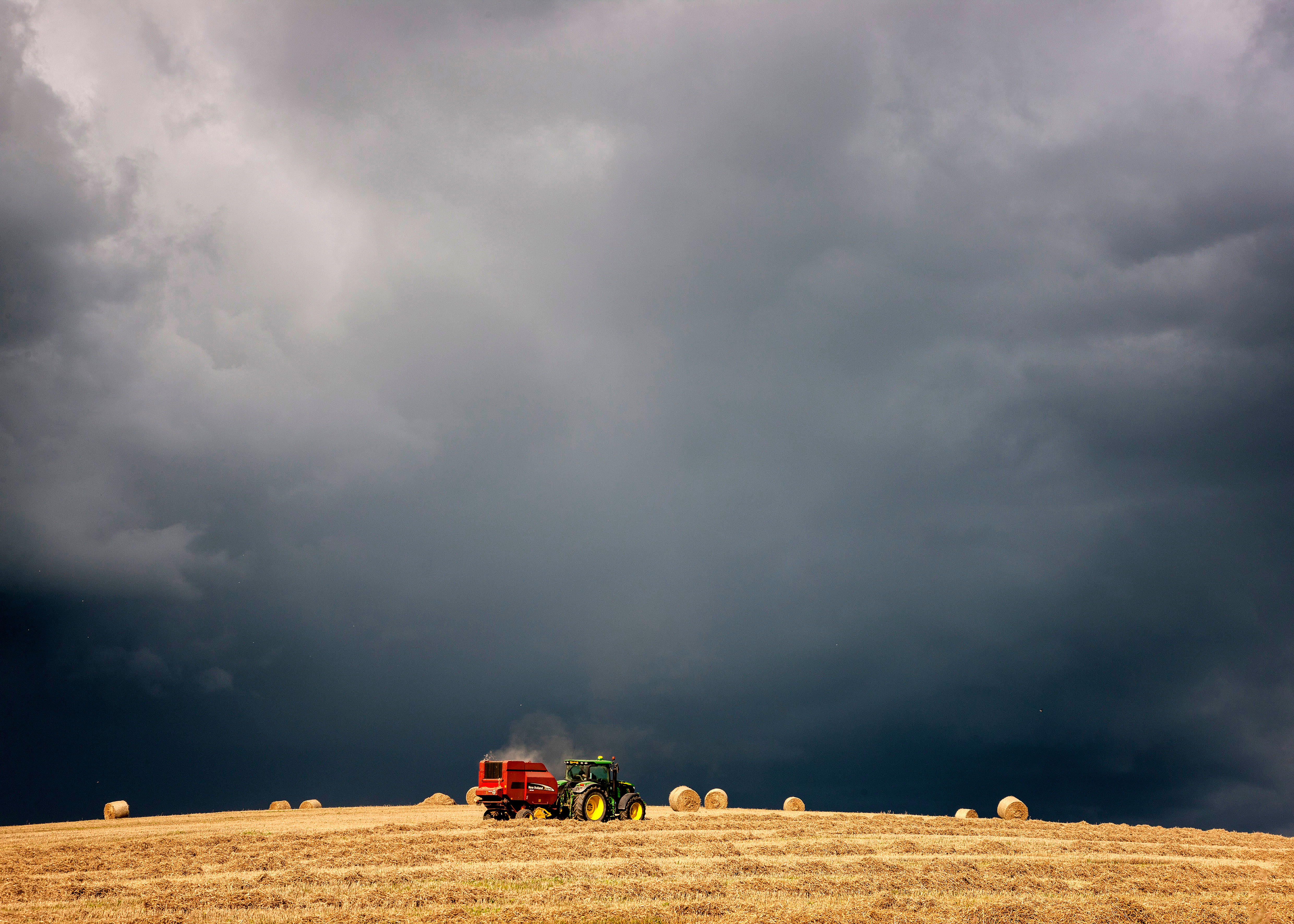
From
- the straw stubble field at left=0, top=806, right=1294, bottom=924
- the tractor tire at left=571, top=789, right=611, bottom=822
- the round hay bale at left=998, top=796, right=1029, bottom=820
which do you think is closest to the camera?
the straw stubble field at left=0, top=806, right=1294, bottom=924

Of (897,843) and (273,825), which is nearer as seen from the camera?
(897,843)

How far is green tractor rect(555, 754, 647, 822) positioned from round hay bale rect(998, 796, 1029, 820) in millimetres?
19268

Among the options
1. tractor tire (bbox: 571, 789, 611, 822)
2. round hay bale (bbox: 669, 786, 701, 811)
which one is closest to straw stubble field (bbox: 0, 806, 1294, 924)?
tractor tire (bbox: 571, 789, 611, 822)

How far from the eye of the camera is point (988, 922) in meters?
17.6

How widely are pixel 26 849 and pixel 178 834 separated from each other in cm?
499

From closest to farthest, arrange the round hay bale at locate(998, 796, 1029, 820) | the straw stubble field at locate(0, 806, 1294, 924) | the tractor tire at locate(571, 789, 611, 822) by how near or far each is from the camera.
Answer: the straw stubble field at locate(0, 806, 1294, 924) < the tractor tire at locate(571, 789, 611, 822) < the round hay bale at locate(998, 796, 1029, 820)

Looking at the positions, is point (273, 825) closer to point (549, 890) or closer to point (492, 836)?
point (492, 836)

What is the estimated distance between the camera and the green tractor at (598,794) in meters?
34.5

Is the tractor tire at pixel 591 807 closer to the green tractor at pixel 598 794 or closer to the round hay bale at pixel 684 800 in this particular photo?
the green tractor at pixel 598 794

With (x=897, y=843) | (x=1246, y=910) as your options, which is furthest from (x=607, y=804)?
(x=1246, y=910)

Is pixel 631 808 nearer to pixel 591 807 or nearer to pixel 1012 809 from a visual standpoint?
pixel 591 807

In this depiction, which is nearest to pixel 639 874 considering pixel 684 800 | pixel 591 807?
pixel 591 807

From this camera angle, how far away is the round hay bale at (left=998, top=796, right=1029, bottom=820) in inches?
1698

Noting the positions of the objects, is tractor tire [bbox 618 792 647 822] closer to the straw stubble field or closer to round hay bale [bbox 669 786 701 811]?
the straw stubble field
